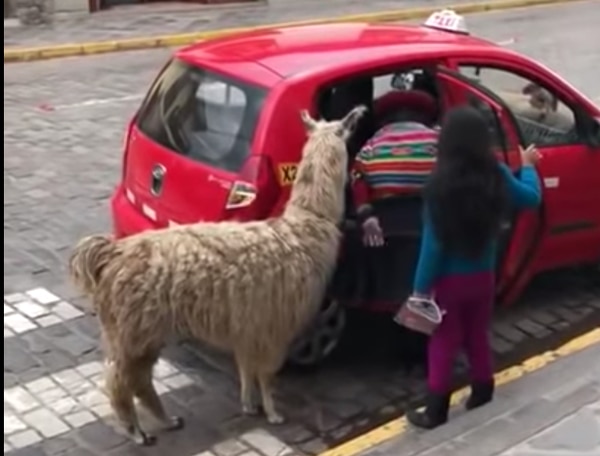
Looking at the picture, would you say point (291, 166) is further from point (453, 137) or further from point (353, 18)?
point (353, 18)

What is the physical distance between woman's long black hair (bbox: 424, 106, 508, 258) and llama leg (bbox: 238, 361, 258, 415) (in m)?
1.25

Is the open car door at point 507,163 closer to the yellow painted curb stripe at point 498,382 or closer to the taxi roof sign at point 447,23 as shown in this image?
the yellow painted curb stripe at point 498,382

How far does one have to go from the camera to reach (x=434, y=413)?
5879 millimetres

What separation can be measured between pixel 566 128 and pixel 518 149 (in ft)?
2.30

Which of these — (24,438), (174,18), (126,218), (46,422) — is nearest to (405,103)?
(126,218)

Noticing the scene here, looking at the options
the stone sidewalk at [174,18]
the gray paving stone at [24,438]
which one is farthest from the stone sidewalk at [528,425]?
the stone sidewalk at [174,18]

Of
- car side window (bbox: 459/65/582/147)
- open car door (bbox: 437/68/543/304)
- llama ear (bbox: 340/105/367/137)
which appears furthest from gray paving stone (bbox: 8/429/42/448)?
car side window (bbox: 459/65/582/147)

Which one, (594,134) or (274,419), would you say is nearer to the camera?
(274,419)

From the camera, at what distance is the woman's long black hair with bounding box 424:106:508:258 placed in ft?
17.8

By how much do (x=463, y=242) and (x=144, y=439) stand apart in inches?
74.0

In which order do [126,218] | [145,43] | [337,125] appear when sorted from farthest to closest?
[145,43] → [126,218] → [337,125]

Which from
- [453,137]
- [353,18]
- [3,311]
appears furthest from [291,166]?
[353,18]

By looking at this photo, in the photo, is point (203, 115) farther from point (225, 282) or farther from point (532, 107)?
point (532, 107)

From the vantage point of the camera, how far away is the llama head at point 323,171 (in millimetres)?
6004
